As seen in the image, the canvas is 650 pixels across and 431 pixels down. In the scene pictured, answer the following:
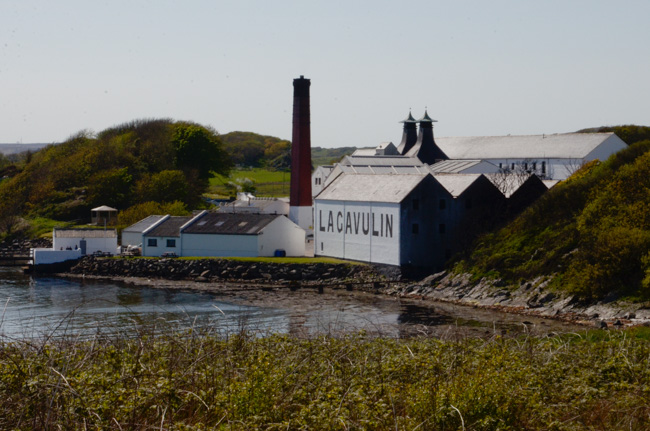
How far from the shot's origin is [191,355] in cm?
1504

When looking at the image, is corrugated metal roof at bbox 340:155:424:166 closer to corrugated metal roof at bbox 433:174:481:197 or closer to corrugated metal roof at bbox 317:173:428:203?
corrugated metal roof at bbox 317:173:428:203

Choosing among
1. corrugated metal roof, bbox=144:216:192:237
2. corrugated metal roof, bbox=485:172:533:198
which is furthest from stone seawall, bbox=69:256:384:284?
corrugated metal roof, bbox=485:172:533:198

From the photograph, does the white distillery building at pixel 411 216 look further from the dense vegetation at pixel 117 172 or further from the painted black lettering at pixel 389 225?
the dense vegetation at pixel 117 172

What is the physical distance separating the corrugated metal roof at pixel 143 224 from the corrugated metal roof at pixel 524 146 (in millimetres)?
38110

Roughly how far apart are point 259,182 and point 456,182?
77581 millimetres

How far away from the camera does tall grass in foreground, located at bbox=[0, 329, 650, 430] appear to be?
1176 cm

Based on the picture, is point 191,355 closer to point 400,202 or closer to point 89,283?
point 400,202

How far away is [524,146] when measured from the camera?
88.2 metres

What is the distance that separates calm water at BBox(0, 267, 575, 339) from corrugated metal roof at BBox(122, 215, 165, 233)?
10.5 m

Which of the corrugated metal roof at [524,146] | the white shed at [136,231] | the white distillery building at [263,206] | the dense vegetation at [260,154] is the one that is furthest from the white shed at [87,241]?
the dense vegetation at [260,154]

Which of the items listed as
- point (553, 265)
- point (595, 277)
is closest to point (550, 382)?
point (595, 277)

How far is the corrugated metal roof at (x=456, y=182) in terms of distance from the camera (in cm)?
5119

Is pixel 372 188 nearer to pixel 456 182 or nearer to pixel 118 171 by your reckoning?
pixel 456 182

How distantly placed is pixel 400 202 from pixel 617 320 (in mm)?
18053
